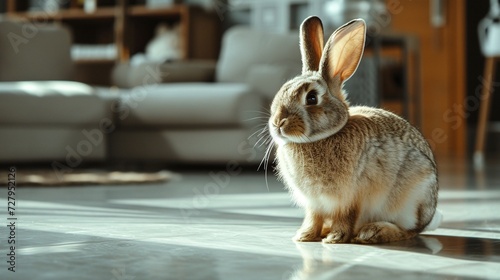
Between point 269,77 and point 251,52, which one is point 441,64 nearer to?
point 251,52

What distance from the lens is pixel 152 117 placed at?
392 cm

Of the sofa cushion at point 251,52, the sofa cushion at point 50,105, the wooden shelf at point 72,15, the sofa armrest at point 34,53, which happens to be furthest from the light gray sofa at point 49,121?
the wooden shelf at point 72,15

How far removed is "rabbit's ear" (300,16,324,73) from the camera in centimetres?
144

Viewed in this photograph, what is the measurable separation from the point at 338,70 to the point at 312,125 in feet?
0.43

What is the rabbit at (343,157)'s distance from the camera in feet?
4.51

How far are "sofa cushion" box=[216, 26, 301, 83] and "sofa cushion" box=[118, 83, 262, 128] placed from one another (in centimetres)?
41

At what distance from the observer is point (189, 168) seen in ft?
13.3

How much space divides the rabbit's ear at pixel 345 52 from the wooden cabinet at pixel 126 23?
15.0 feet

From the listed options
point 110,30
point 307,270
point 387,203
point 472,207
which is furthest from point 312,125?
point 110,30

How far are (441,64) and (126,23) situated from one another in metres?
2.55

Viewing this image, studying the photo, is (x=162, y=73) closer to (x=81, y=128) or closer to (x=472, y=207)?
(x=81, y=128)

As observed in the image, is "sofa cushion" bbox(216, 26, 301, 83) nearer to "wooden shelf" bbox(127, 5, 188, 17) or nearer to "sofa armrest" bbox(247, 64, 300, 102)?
"sofa armrest" bbox(247, 64, 300, 102)

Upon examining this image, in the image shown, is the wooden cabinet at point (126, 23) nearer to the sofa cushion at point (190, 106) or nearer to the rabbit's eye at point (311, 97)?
the sofa cushion at point (190, 106)

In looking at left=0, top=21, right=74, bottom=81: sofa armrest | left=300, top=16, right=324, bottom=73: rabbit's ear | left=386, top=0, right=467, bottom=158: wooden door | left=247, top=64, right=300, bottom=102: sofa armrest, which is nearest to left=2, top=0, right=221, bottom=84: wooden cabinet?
left=0, top=21, right=74, bottom=81: sofa armrest
